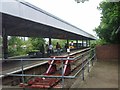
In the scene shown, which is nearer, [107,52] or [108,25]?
[108,25]

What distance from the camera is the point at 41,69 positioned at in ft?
45.2

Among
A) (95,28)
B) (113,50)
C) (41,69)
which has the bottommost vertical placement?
(41,69)

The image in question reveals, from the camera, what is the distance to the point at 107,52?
16.5 metres

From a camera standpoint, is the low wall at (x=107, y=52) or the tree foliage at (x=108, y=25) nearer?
the tree foliage at (x=108, y=25)

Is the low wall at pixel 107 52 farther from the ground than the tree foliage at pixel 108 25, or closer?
closer

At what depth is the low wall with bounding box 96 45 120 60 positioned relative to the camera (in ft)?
53.4

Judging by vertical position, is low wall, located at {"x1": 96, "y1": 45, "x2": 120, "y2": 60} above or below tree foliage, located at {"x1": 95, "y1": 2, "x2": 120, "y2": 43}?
below

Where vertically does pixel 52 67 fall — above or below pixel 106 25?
below

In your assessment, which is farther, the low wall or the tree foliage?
the low wall

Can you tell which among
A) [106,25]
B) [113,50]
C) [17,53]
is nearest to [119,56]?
[113,50]

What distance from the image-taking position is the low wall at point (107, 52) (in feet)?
53.4

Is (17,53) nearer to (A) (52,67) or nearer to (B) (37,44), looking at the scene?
(B) (37,44)

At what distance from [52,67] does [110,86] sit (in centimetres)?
462

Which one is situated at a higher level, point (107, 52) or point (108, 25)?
point (108, 25)
